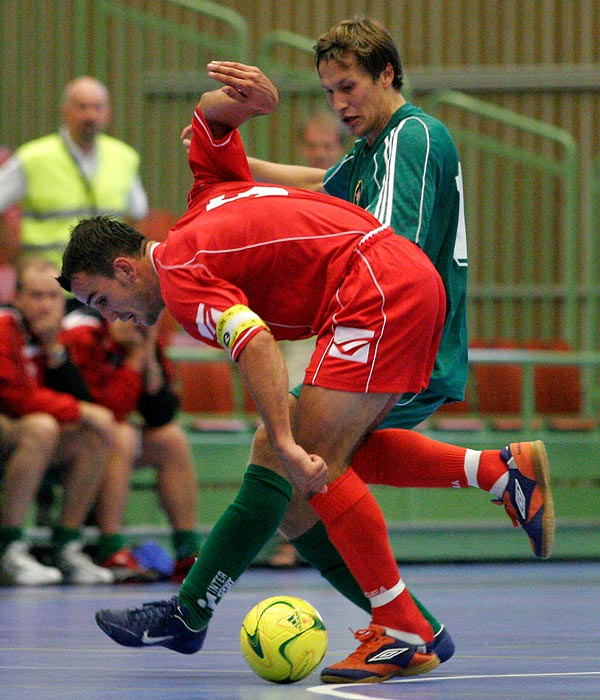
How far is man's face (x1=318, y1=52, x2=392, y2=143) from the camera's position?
3.62 metres

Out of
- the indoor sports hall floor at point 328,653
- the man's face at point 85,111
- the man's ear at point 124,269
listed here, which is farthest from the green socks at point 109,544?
the man's ear at point 124,269

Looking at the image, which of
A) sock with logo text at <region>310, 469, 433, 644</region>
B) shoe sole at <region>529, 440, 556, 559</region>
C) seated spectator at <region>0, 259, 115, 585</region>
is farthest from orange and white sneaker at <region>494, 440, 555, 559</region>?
seated spectator at <region>0, 259, 115, 585</region>

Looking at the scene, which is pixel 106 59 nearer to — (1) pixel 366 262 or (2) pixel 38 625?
(2) pixel 38 625

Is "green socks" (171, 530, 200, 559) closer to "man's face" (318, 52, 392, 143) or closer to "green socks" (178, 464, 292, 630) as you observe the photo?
"green socks" (178, 464, 292, 630)

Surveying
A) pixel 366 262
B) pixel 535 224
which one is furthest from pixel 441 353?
pixel 535 224

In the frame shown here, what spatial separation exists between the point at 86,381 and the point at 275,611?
3.42 m

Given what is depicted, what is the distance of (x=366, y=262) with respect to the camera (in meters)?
3.26

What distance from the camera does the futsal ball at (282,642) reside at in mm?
3303

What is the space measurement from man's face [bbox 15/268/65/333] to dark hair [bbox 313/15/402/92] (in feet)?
9.46

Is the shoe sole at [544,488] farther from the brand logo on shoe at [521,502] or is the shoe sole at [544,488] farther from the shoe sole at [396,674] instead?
the shoe sole at [396,674]

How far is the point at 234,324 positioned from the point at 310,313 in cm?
37

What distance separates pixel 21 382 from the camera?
6.27 metres

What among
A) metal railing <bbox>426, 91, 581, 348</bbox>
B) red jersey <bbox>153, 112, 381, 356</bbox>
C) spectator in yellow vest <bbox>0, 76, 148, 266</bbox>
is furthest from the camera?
metal railing <bbox>426, 91, 581, 348</bbox>

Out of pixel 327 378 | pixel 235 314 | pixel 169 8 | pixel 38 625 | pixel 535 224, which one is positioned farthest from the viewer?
pixel 169 8
